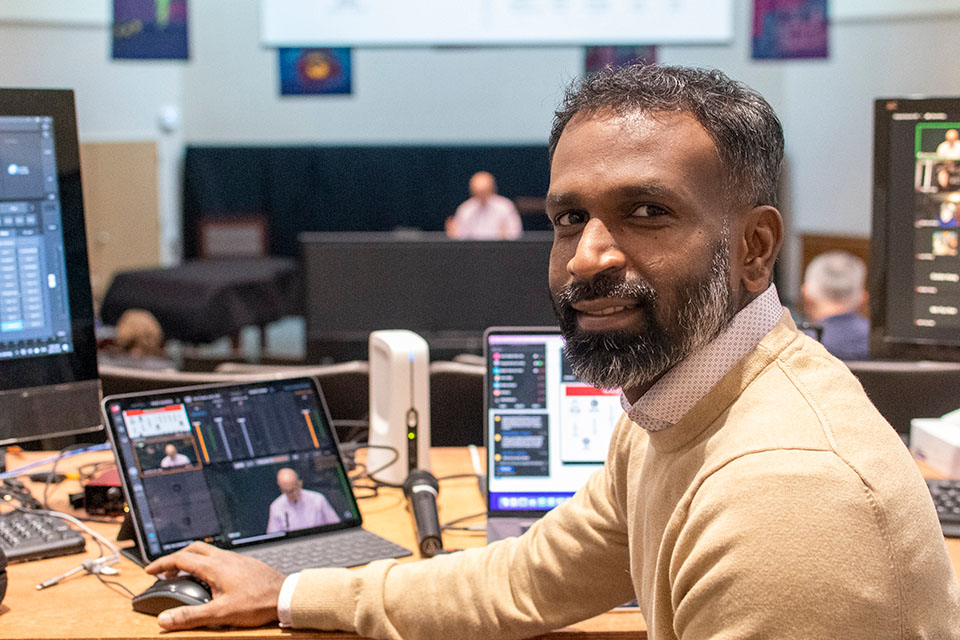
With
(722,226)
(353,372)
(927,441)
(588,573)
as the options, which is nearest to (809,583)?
Result: (722,226)

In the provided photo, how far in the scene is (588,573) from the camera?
4.36 feet

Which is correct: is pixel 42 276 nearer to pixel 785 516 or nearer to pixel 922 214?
pixel 785 516

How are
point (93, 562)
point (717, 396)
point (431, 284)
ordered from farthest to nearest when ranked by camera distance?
point (431, 284) < point (93, 562) < point (717, 396)

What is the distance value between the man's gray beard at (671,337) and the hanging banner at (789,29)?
4.75 metres

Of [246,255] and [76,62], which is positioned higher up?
[76,62]

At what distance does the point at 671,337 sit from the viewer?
104 cm

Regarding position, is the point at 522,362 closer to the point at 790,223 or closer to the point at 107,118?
the point at 107,118

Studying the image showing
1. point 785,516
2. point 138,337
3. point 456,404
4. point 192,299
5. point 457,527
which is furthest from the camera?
point 192,299

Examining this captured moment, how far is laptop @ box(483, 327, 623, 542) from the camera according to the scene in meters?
1.76

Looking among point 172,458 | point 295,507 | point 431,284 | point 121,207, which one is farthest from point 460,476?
point 121,207

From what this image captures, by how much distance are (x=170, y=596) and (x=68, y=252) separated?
2.10ft

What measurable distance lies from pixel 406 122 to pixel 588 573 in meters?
8.80

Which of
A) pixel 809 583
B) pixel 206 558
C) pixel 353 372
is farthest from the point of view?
pixel 353 372

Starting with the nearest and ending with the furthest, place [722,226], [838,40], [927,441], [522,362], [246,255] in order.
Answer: [722,226] → [522,362] → [927,441] → [838,40] → [246,255]
